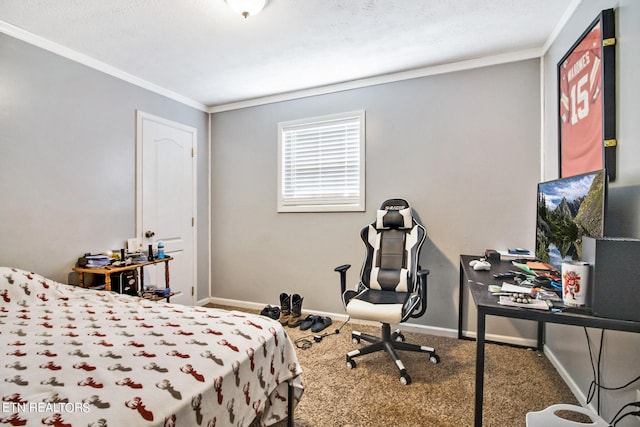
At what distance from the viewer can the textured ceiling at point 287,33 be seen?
204cm

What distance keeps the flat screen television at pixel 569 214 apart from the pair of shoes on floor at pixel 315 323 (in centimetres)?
199

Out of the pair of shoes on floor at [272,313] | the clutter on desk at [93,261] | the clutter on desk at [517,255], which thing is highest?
the clutter on desk at [517,255]

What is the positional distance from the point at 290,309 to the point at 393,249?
1.35 m

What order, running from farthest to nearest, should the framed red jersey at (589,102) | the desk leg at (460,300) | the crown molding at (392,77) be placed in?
the desk leg at (460,300) < the crown molding at (392,77) < the framed red jersey at (589,102)

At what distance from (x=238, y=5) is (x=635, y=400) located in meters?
2.94

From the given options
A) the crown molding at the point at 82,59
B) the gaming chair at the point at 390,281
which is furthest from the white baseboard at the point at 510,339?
the crown molding at the point at 82,59

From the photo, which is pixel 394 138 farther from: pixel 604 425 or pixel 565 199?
pixel 604 425

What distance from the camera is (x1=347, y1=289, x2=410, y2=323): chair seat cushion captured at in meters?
2.14

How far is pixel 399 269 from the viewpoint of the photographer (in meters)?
2.67

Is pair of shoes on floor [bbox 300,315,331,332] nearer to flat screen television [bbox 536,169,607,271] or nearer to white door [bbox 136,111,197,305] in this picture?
white door [bbox 136,111,197,305]

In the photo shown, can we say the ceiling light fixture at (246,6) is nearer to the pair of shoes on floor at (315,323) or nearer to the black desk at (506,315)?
the black desk at (506,315)

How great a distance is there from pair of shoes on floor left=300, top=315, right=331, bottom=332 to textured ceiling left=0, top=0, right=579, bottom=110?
2.55 meters

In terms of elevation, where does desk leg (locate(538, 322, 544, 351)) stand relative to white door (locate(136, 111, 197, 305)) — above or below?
below

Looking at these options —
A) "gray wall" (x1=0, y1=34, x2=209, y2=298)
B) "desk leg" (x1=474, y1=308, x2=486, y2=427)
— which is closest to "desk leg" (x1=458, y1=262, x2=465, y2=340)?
"desk leg" (x1=474, y1=308, x2=486, y2=427)
